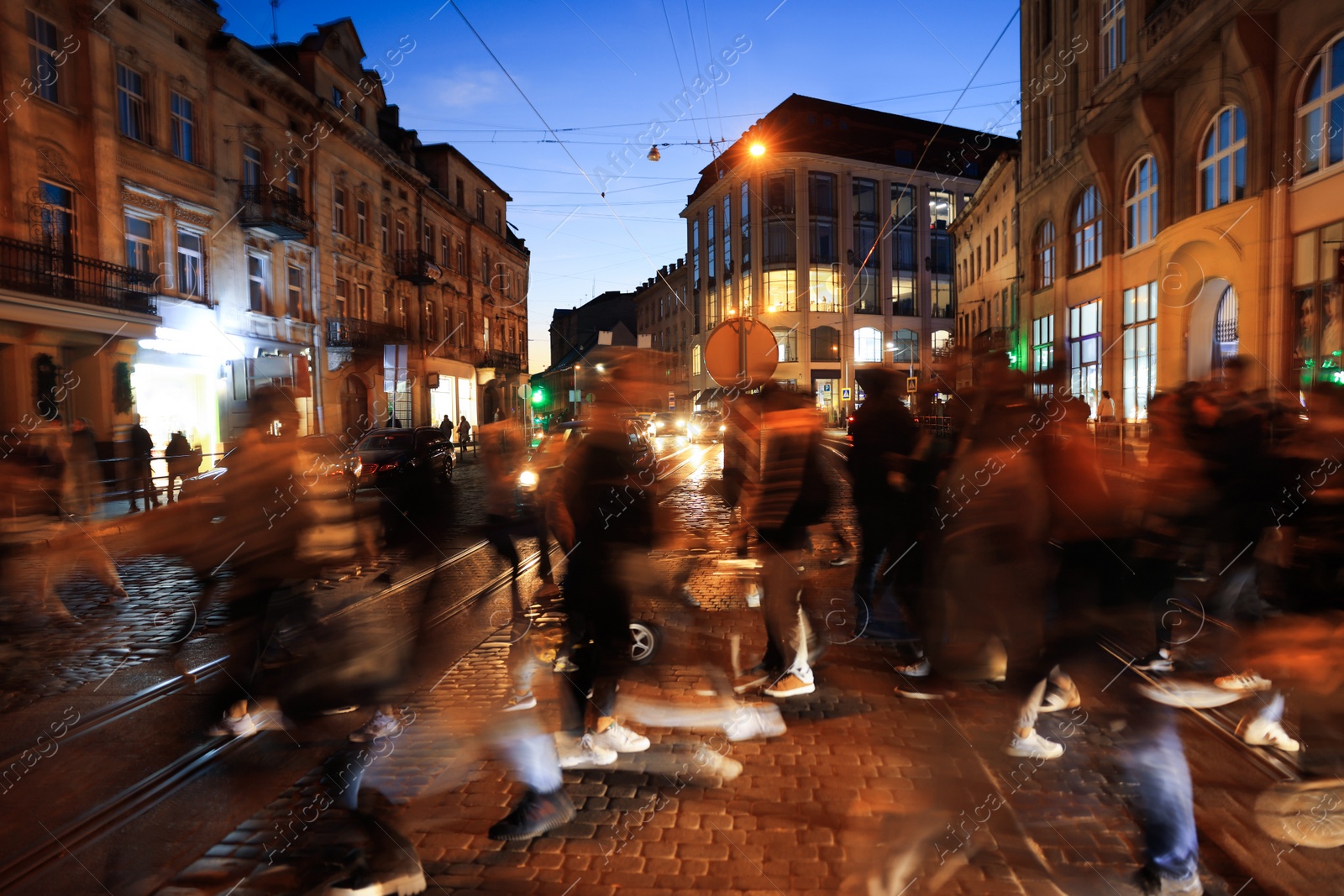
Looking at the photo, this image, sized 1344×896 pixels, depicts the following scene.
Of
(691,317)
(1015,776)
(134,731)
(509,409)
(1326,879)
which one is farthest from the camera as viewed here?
(691,317)

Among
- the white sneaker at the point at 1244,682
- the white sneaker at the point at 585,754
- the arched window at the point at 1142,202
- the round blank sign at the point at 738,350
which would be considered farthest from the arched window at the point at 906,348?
the white sneaker at the point at 585,754

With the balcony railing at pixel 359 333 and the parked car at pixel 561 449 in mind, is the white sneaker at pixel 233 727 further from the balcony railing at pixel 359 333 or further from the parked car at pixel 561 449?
the balcony railing at pixel 359 333

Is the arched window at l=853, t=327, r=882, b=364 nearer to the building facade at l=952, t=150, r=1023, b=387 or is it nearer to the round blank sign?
the building facade at l=952, t=150, r=1023, b=387

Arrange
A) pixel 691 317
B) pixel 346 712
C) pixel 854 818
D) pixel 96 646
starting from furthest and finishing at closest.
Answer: pixel 691 317, pixel 96 646, pixel 346 712, pixel 854 818

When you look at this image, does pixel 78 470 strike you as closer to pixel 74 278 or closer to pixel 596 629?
pixel 74 278

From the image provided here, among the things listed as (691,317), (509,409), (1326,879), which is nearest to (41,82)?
(1326,879)

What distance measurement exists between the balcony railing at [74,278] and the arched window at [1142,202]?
26604mm

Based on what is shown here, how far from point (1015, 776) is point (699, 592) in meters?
4.51

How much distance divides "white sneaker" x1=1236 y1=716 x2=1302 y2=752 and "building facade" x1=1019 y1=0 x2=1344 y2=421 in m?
9.85

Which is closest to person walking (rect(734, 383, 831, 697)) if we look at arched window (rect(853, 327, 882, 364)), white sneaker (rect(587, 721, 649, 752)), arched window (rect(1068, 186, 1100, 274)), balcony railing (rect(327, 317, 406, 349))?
white sneaker (rect(587, 721, 649, 752))

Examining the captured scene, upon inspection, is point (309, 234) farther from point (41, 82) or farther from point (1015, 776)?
point (1015, 776)

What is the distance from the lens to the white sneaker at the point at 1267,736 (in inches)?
163

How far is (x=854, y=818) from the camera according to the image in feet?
11.6

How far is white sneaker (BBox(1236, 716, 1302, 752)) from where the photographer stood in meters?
4.13
